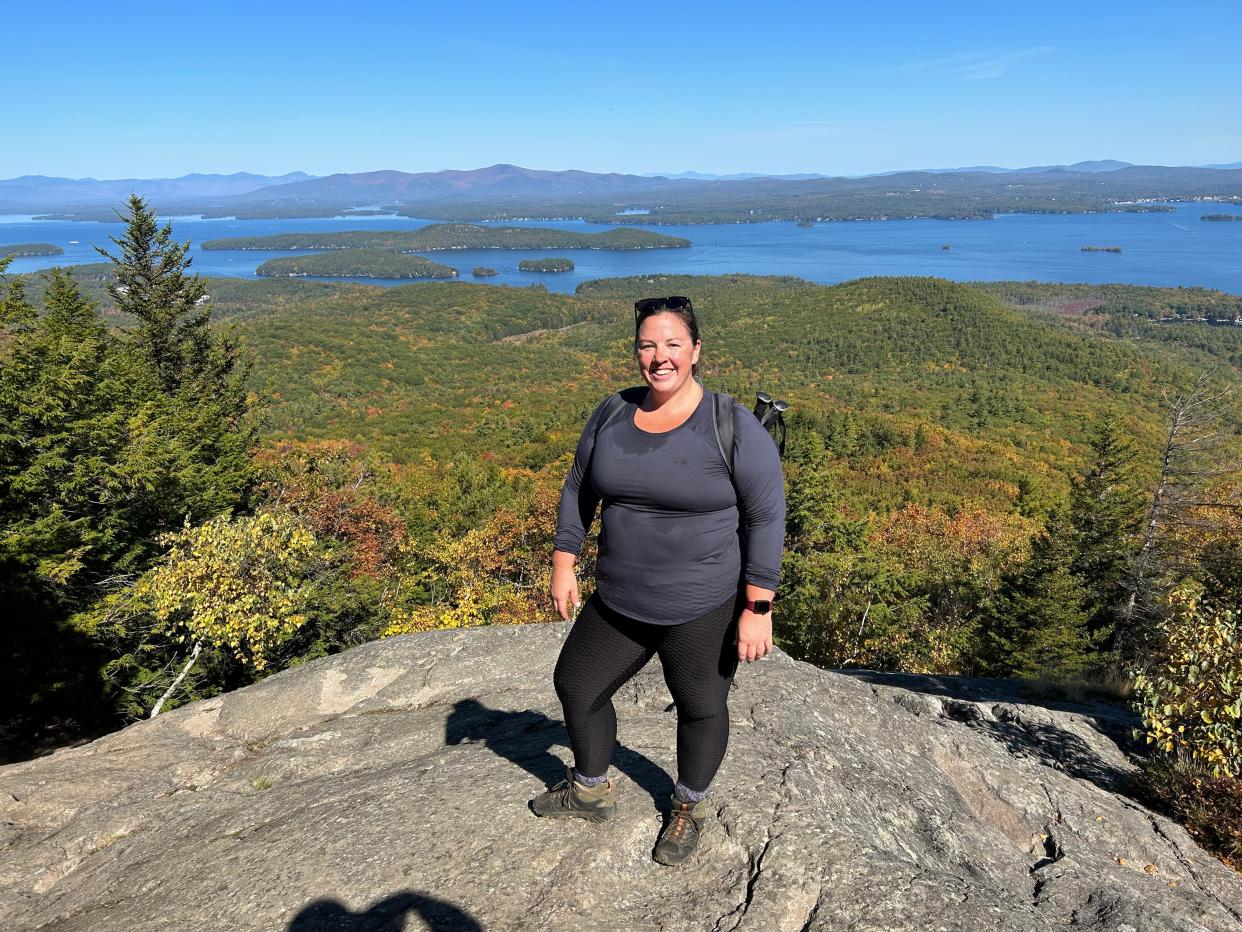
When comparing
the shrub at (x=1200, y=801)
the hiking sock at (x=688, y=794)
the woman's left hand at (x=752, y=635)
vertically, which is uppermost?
the woman's left hand at (x=752, y=635)

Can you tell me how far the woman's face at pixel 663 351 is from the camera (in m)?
2.78

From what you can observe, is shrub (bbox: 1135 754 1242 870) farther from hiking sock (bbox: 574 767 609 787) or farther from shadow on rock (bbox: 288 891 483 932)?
shadow on rock (bbox: 288 891 483 932)

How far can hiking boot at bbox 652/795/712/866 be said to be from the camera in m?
3.22

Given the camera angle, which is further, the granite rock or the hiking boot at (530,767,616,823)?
the hiking boot at (530,767,616,823)

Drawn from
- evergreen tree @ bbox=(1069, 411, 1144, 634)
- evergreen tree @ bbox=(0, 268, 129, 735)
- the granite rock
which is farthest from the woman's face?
evergreen tree @ bbox=(1069, 411, 1144, 634)

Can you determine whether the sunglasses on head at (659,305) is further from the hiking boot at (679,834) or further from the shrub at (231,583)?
the shrub at (231,583)

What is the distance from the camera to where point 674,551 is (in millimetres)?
2865

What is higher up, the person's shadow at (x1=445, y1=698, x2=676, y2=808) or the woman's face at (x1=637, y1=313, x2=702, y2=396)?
the woman's face at (x1=637, y1=313, x2=702, y2=396)

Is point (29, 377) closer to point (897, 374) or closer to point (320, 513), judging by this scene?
point (320, 513)

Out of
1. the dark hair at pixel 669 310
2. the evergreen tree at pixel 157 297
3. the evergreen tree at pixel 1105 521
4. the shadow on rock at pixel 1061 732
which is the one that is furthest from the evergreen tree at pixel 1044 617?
the evergreen tree at pixel 157 297

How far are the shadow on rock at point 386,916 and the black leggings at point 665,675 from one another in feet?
2.85

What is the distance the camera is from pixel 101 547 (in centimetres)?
1356

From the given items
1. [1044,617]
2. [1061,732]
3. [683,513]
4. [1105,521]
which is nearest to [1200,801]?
[1061,732]

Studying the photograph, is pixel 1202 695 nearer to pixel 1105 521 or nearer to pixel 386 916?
pixel 386 916
